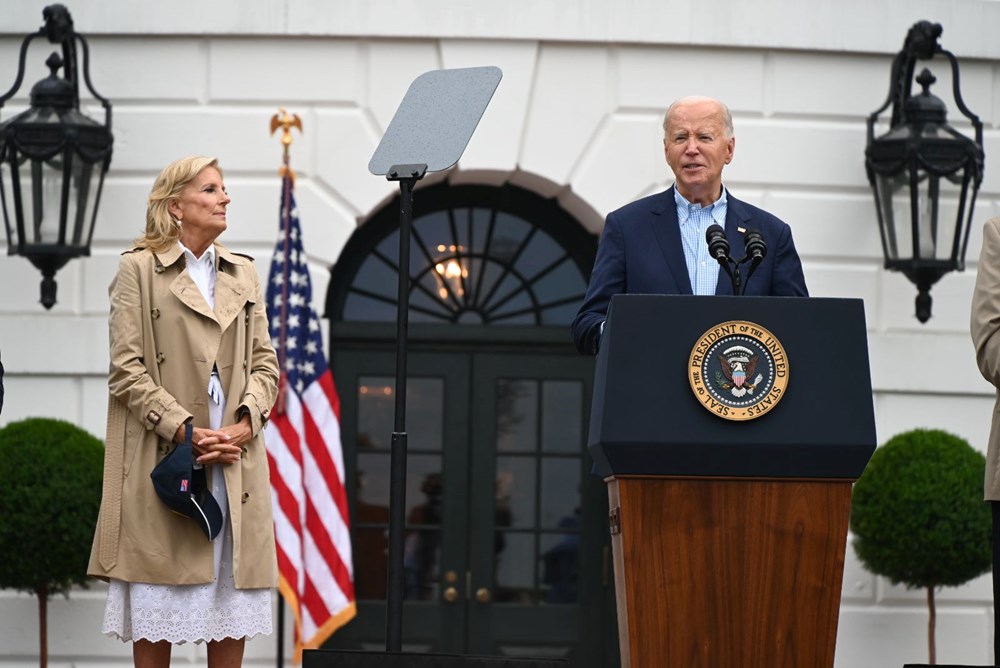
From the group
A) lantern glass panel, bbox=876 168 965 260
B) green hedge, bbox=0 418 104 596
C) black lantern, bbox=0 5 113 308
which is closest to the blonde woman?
green hedge, bbox=0 418 104 596

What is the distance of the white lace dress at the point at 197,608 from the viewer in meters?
5.06

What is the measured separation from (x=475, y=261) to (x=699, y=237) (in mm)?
4746

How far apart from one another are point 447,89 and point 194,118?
4175 millimetres

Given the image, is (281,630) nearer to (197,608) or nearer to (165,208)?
(197,608)

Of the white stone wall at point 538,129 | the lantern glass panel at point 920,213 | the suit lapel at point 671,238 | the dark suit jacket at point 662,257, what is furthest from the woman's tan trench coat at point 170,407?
the lantern glass panel at point 920,213

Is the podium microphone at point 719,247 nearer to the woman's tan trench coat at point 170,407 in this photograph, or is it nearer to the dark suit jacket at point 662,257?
the dark suit jacket at point 662,257

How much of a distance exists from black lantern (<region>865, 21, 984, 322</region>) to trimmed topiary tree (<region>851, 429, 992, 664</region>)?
88 centimetres

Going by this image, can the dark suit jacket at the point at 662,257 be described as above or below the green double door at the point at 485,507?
above

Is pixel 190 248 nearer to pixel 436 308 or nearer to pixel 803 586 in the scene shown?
pixel 803 586

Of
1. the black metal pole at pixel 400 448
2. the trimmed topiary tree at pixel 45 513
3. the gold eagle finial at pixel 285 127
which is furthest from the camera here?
the gold eagle finial at pixel 285 127

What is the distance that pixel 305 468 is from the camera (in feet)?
27.9

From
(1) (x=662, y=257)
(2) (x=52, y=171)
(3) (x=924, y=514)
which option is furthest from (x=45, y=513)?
(3) (x=924, y=514)

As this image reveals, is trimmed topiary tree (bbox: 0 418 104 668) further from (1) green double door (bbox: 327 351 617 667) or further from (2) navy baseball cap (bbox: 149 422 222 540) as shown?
(2) navy baseball cap (bbox: 149 422 222 540)

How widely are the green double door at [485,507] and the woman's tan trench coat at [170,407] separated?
4127 mm
